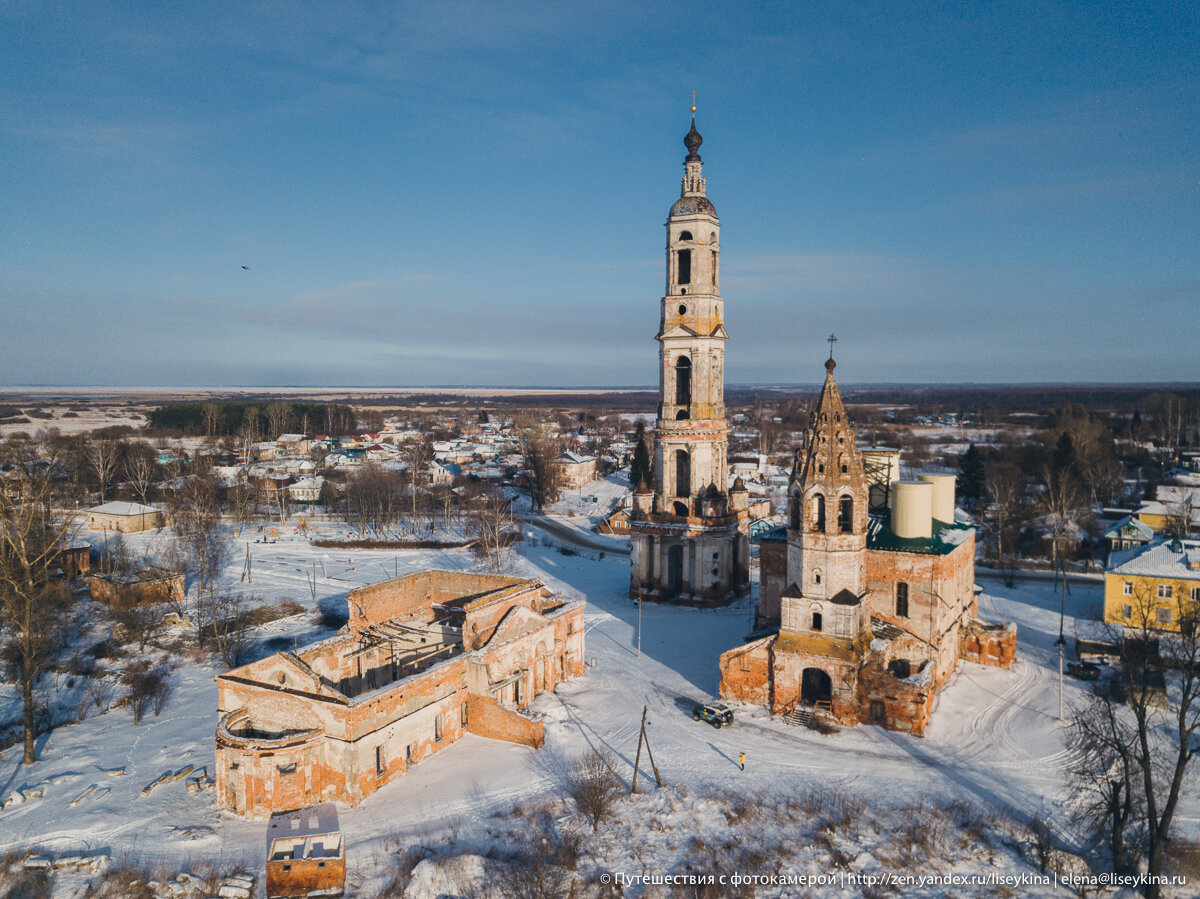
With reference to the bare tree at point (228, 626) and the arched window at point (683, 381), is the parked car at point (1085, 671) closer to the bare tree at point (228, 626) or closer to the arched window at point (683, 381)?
the arched window at point (683, 381)

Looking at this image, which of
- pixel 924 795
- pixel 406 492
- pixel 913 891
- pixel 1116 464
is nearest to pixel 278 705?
pixel 913 891

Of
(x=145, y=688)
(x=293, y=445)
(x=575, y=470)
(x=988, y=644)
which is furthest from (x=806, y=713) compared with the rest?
(x=293, y=445)

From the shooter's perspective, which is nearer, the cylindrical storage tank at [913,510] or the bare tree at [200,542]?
the cylindrical storage tank at [913,510]

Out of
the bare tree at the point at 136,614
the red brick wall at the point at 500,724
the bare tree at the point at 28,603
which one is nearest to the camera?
the red brick wall at the point at 500,724

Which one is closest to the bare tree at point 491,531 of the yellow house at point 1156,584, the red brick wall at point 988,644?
the red brick wall at point 988,644

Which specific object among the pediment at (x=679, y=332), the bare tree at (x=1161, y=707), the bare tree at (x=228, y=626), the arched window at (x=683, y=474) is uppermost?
the pediment at (x=679, y=332)

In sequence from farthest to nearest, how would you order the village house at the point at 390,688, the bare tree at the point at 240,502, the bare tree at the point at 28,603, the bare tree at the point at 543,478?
the bare tree at the point at 543,478
the bare tree at the point at 240,502
the bare tree at the point at 28,603
the village house at the point at 390,688

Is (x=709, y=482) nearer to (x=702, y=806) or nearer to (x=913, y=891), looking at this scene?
(x=702, y=806)

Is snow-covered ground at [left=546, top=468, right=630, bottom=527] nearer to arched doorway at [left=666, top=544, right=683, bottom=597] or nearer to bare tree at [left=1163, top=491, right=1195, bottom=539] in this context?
arched doorway at [left=666, top=544, right=683, bottom=597]
